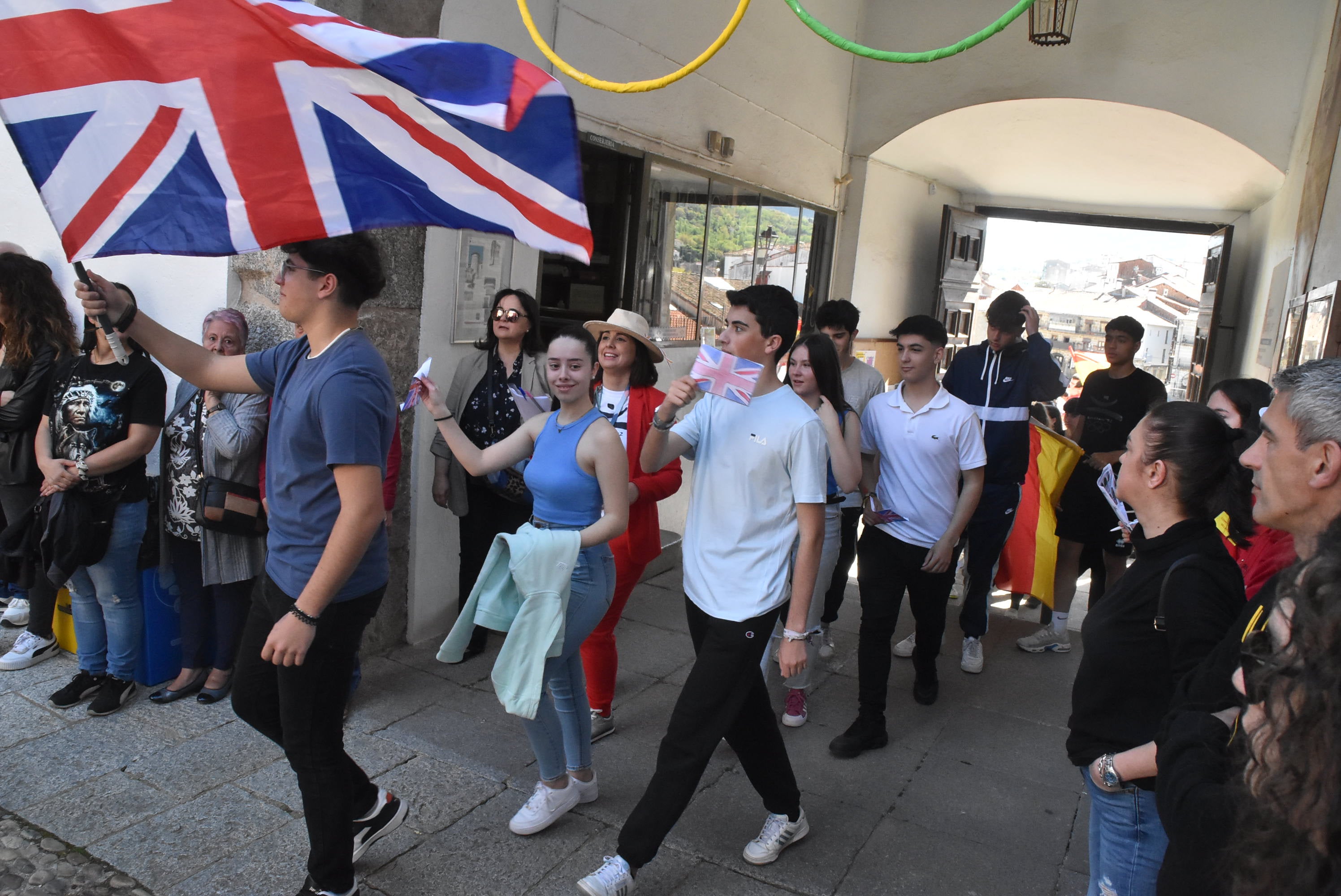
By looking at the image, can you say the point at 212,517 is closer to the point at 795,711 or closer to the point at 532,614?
the point at 532,614

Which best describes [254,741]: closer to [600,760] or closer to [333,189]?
[600,760]

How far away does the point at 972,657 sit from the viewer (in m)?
5.17

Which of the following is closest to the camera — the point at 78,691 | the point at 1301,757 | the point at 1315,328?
the point at 1301,757

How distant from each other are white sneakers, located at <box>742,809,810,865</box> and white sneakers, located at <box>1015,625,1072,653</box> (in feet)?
9.62

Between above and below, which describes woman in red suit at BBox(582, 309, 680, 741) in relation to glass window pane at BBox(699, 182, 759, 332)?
below

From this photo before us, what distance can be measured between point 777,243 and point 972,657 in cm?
419

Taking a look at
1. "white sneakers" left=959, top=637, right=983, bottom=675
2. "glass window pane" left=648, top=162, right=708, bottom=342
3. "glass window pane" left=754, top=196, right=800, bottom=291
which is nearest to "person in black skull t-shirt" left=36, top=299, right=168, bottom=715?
"glass window pane" left=648, top=162, right=708, bottom=342

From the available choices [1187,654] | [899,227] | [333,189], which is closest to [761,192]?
[899,227]

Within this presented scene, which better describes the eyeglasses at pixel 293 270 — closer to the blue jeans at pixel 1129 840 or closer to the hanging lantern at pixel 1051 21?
the blue jeans at pixel 1129 840

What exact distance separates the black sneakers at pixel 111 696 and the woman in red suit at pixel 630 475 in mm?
1974

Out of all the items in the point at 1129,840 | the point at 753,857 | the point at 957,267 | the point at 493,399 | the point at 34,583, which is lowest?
the point at 753,857

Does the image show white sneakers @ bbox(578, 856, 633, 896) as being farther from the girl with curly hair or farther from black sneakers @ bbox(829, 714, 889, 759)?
the girl with curly hair

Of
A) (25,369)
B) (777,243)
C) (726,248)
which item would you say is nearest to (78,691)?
(25,369)

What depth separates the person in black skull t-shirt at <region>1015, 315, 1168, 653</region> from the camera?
5.41 m
